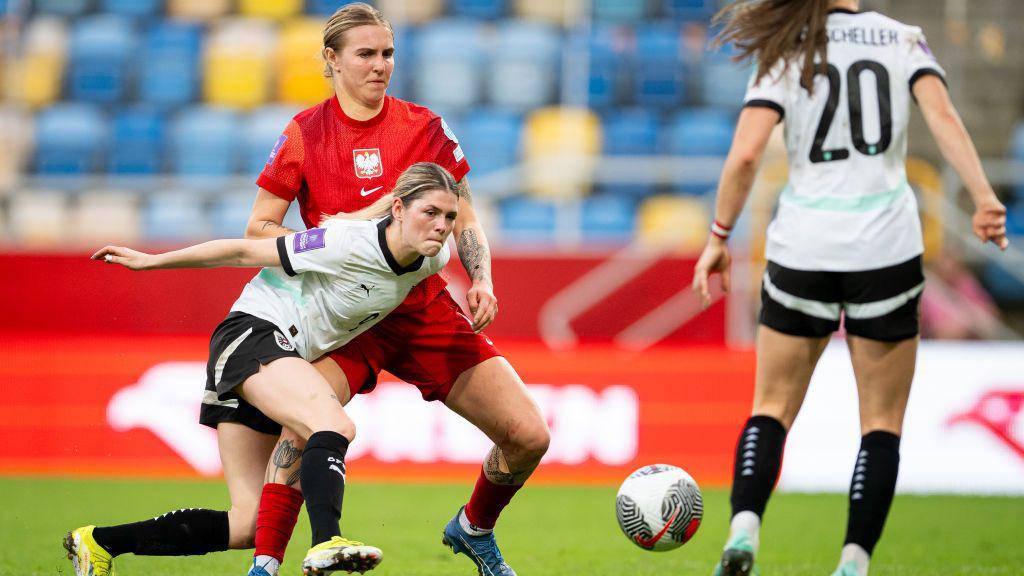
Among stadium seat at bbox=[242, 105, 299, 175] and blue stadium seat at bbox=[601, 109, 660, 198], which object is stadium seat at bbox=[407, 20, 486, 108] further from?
blue stadium seat at bbox=[601, 109, 660, 198]

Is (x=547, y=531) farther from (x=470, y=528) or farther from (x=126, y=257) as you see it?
(x=126, y=257)

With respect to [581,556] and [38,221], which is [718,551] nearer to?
[581,556]

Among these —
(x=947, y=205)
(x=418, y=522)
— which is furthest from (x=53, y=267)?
(x=947, y=205)

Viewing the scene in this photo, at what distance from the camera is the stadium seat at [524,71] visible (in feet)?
44.2

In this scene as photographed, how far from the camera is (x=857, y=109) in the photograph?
4230 millimetres

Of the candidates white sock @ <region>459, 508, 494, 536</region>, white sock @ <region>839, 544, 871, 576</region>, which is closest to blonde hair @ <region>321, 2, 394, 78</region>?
white sock @ <region>459, 508, 494, 536</region>

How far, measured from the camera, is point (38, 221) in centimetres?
1209

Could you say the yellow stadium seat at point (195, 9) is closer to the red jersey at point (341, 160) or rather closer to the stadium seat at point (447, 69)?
the stadium seat at point (447, 69)

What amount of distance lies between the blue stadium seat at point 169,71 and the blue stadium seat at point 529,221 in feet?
12.6

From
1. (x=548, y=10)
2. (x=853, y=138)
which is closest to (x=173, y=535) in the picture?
(x=853, y=138)

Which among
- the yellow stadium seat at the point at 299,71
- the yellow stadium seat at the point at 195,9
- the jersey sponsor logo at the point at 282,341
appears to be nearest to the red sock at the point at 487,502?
the jersey sponsor logo at the point at 282,341

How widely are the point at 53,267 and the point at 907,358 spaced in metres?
7.99

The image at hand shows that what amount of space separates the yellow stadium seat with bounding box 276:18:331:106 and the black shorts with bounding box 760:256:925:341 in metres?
9.76

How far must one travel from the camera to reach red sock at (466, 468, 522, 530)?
516 centimetres
